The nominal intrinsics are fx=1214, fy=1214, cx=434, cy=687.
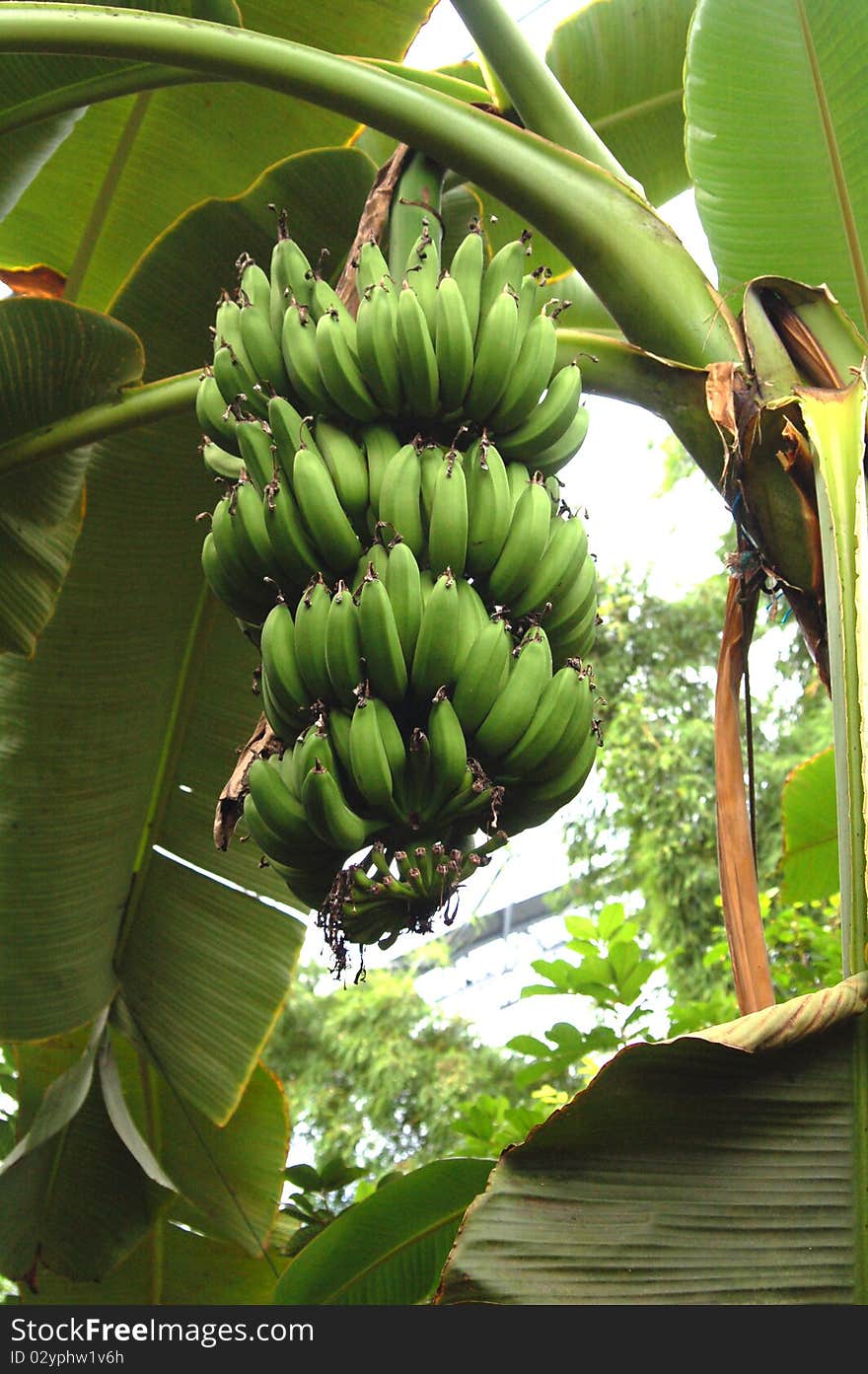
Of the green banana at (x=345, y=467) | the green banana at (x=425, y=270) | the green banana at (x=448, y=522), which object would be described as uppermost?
the green banana at (x=425, y=270)

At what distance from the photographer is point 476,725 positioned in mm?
1004

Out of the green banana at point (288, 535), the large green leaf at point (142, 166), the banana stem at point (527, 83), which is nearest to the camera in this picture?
the green banana at point (288, 535)

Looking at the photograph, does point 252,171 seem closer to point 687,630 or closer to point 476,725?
point 476,725

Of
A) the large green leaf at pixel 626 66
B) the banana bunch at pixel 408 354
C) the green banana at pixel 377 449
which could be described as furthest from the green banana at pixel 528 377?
the large green leaf at pixel 626 66

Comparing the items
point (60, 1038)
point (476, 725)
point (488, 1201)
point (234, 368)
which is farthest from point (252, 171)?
point (488, 1201)

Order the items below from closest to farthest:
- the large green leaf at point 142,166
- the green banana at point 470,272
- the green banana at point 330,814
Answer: the green banana at point 330,814 < the green banana at point 470,272 < the large green leaf at point 142,166

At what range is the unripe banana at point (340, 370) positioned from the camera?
1.07 meters

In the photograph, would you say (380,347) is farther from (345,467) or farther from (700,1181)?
(700,1181)

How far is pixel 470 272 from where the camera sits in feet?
3.86

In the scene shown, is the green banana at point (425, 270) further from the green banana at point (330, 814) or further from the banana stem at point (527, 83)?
the green banana at point (330, 814)

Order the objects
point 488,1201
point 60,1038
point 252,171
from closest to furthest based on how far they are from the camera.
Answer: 1. point 488,1201
2. point 252,171
3. point 60,1038

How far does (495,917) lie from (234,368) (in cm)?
Result: 966

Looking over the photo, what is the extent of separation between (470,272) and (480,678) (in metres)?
0.44

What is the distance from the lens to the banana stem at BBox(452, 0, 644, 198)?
4.13 feet
